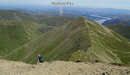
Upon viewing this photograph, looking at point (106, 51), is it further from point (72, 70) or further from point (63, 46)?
point (72, 70)

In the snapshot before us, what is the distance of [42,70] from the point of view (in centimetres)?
3002

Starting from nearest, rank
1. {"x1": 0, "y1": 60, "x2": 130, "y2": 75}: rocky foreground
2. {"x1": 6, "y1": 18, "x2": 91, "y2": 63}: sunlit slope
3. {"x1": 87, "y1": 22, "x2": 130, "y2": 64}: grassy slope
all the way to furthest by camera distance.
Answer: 1. {"x1": 0, "y1": 60, "x2": 130, "y2": 75}: rocky foreground
2. {"x1": 87, "y1": 22, "x2": 130, "y2": 64}: grassy slope
3. {"x1": 6, "y1": 18, "x2": 91, "y2": 63}: sunlit slope

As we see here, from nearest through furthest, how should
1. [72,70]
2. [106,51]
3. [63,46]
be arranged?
[72,70], [106,51], [63,46]

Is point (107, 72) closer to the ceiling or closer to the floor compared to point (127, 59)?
closer to the ceiling

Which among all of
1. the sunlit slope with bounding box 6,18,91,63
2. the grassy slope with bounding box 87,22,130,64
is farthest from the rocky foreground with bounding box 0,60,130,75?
the sunlit slope with bounding box 6,18,91,63

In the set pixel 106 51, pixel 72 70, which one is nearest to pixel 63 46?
pixel 106 51

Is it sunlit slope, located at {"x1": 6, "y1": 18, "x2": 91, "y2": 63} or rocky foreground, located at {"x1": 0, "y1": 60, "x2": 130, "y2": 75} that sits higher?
rocky foreground, located at {"x1": 0, "y1": 60, "x2": 130, "y2": 75}

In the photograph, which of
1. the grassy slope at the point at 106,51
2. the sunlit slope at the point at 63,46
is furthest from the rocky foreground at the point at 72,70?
the sunlit slope at the point at 63,46

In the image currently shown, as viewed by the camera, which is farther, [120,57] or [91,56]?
[120,57]

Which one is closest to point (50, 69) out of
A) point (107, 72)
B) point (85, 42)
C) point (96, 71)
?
point (96, 71)

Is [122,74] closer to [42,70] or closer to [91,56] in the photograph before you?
[42,70]

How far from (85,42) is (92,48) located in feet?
38.1

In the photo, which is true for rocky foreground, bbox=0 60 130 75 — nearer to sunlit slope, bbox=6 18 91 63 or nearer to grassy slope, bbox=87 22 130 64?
grassy slope, bbox=87 22 130 64

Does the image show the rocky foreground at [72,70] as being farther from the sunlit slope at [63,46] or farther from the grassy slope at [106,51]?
the sunlit slope at [63,46]
